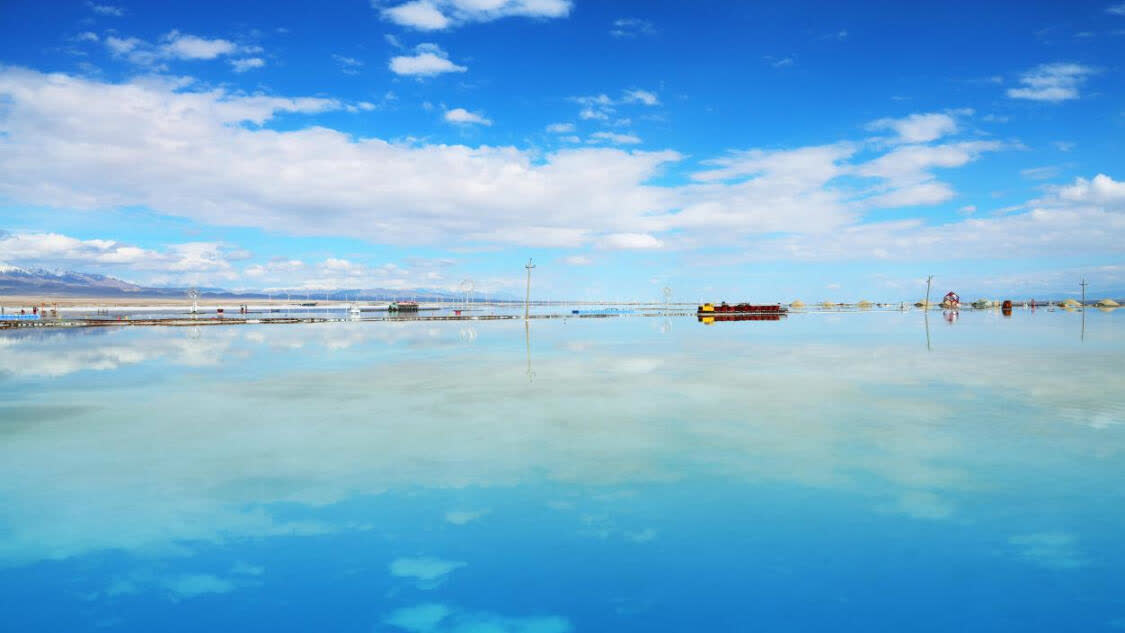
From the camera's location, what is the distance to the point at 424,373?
31.4 metres

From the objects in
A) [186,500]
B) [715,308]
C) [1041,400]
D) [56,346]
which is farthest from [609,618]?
[715,308]

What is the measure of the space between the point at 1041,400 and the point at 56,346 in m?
60.9

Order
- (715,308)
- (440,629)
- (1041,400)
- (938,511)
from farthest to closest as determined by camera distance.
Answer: (715,308)
(1041,400)
(938,511)
(440,629)

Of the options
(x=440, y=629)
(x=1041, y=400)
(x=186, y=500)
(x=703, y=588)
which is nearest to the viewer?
(x=440, y=629)

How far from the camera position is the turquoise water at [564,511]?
27.7 feet

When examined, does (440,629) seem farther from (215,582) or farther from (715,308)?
(715,308)

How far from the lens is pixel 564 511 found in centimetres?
1160

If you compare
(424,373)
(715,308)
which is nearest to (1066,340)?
(424,373)

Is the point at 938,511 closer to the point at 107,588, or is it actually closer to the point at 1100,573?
the point at 1100,573

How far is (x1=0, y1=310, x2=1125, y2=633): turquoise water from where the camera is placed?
8.45m

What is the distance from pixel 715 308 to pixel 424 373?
4210 inches

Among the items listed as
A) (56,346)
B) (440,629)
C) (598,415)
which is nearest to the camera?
(440,629)

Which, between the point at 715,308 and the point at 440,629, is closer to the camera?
the point at 440,629

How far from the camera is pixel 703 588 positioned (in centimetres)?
890
